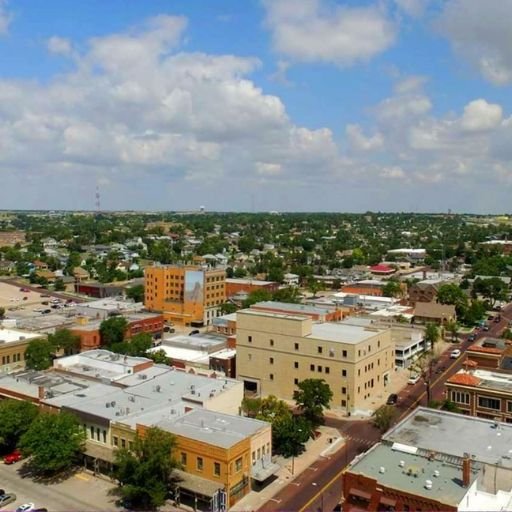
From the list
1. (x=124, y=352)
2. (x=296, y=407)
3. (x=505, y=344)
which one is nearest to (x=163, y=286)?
(x=124, y=352)

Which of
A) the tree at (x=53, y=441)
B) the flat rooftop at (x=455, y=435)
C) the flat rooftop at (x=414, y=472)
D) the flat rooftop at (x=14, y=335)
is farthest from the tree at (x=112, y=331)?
the flat rooftop at (x=414, y=472)

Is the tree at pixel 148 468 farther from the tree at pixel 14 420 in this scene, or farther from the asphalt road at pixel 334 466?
the tree at pixel 14 420

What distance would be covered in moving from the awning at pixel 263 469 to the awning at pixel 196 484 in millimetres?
3915

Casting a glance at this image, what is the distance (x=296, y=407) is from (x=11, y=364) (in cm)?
4222

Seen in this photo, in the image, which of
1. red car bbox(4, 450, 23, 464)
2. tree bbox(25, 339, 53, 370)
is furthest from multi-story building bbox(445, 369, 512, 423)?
tree bbox(25, 339, 53, 370)

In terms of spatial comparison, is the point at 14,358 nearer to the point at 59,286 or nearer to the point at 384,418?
the point at 384,418

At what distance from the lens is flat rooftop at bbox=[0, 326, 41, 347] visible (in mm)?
84981

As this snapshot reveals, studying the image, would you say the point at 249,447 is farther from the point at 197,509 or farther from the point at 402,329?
the point at 402,329

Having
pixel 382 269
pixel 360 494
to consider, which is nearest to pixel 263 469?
pixel 360 494

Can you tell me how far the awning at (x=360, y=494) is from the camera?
38188 mm

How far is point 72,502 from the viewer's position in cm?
4594

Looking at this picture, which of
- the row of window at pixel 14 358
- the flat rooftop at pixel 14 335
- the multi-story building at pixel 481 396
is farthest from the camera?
the flat rooftop at pixel 14 335

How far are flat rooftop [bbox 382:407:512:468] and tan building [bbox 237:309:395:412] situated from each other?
16.6 m

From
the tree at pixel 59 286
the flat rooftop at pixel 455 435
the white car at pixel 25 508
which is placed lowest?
the white car at pixel 25 508
